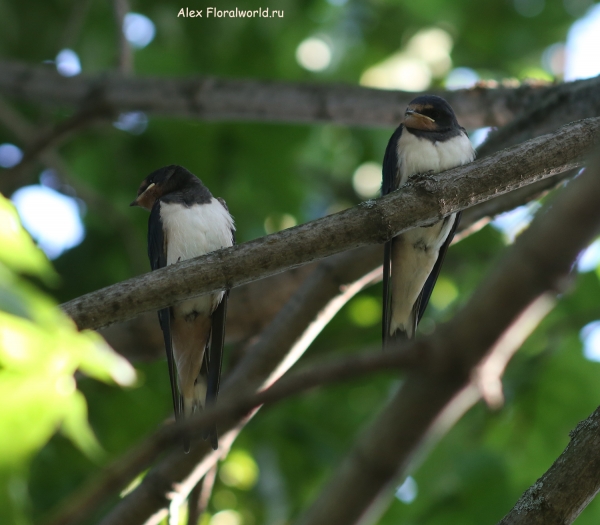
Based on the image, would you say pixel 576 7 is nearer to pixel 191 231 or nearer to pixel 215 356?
pixel 191 231

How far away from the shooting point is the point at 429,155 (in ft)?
10.8

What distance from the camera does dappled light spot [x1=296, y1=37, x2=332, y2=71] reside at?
6.54 meters

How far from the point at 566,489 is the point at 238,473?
13.9 feet

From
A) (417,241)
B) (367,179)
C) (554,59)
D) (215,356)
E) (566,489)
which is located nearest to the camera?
(566,489)

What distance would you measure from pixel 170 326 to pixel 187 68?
2.96 metres

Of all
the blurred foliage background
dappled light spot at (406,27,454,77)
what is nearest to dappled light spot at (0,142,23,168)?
the blurred foliage background

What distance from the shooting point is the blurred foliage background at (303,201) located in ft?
12.0

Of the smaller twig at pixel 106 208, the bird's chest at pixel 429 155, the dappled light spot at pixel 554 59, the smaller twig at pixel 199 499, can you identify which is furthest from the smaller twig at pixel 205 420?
the dappled light spot at pixel 554 59

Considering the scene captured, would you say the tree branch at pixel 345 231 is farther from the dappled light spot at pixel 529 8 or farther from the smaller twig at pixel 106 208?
the dappled light spot at pixel 529 8

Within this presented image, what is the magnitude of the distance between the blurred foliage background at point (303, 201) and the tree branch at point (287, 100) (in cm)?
67

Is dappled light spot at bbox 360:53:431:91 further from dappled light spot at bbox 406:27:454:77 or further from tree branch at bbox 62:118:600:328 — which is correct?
tree branch at bbox 62:118:600:328

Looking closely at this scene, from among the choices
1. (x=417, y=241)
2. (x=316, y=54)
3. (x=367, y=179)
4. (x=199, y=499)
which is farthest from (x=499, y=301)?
(x=316, y=54)

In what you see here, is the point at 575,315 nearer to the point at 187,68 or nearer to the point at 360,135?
the point at 360,135

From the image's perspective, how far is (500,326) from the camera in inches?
55.7
